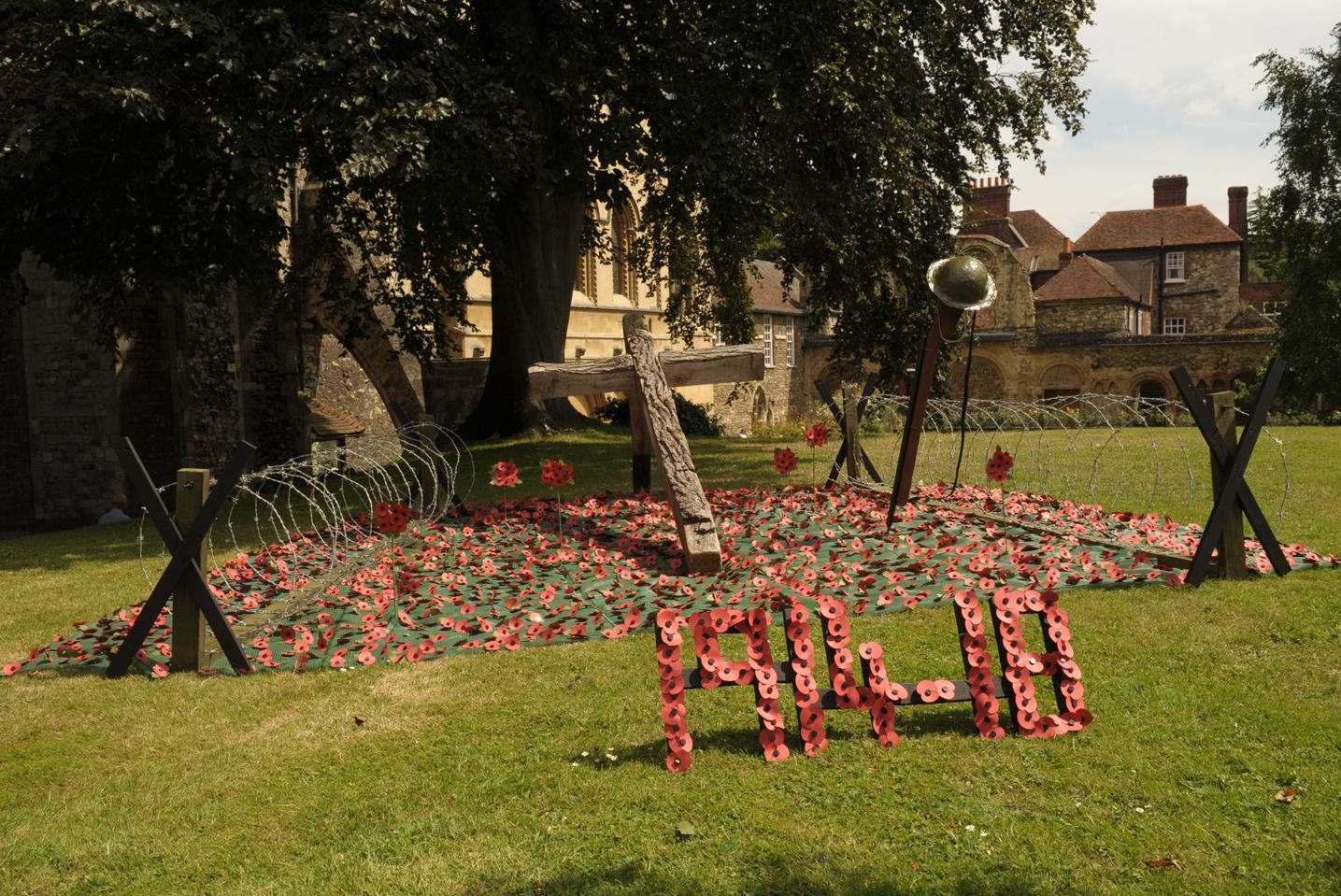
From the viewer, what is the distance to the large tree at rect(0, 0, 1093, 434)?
11195 millimetres

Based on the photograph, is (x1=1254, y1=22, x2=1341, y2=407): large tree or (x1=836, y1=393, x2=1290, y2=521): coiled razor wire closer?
(x1=836, y1=393, x2=1290, y2=521): coiled razor wire

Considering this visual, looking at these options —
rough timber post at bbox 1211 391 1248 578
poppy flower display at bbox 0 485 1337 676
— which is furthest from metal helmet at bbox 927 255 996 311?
poppy flower display at bbox 0 485 1337 676

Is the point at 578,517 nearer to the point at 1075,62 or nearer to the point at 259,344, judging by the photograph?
the point at 259,344

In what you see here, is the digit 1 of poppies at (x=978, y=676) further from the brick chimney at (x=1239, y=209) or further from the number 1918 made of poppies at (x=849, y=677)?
the brick chimney at (x=1239, y=209)

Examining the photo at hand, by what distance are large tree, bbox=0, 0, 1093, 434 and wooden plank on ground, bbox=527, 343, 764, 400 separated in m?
2.69

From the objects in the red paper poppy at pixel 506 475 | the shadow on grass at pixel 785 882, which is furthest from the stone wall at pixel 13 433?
the shadow on grass at pixel 785 882

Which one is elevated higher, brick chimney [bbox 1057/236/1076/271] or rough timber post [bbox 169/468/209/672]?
brick chimney [bbox 1057/236/1076/271]

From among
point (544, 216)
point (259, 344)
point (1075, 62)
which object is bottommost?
point (259, 344)

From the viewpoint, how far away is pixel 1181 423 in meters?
31.2

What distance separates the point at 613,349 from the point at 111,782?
29.6m

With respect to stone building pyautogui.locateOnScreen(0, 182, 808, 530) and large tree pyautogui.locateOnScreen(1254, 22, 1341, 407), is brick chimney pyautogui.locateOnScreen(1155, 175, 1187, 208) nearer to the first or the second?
large tree pyautogui.locateOnScreen(1254, 22, 1341, 407)

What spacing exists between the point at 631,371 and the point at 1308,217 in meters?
27.5

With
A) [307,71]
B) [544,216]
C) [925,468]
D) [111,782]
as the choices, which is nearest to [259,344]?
[544,216]

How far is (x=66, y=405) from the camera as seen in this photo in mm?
20703
